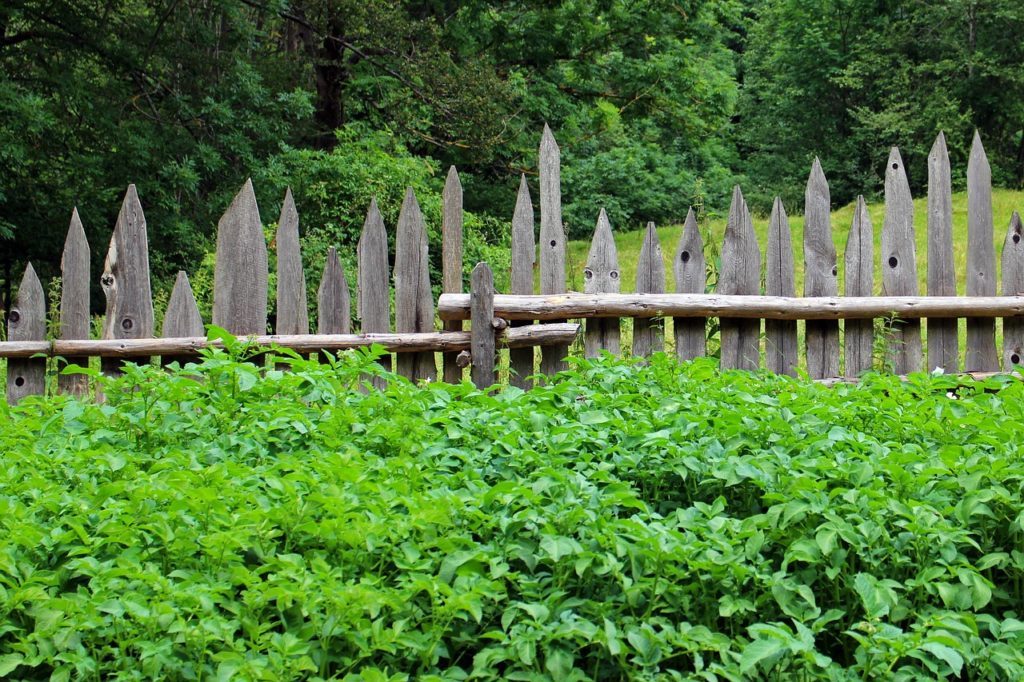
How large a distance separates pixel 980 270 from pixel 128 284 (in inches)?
201

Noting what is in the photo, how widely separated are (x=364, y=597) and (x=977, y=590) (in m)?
1.44

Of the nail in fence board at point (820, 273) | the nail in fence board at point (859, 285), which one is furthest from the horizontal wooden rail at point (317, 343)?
the nail in fence board at point (859, 285)

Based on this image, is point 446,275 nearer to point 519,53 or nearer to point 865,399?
point 865,399

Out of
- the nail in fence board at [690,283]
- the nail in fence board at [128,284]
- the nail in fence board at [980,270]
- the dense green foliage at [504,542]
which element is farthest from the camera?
the nail in fence board at [980,270]

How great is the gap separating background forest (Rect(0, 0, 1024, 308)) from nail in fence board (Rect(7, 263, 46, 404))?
423 centimetres

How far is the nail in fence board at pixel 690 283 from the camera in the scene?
6.22 m

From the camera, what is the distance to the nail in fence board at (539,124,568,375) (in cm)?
599

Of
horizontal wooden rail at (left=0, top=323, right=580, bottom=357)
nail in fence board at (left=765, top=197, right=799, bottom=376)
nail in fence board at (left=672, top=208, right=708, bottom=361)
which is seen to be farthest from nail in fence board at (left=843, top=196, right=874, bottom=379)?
horizontal wooden rail at (left=0, top=323, right=580, bottom=357)

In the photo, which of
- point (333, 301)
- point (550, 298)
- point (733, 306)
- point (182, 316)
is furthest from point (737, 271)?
point (182, 316)

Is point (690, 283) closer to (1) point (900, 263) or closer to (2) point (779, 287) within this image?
(2) point (779, 287)

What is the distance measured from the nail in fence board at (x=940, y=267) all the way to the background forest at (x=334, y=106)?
4536 mm

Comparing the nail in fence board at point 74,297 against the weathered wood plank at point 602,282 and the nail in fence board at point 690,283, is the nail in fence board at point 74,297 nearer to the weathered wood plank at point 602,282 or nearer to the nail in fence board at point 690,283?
the weathered wood plank at point 602,282

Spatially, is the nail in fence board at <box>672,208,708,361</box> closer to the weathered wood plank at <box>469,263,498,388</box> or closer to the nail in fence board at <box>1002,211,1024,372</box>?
the weathered wood plank at <box>469,263,498,388</box>

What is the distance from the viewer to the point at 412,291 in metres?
6.01
